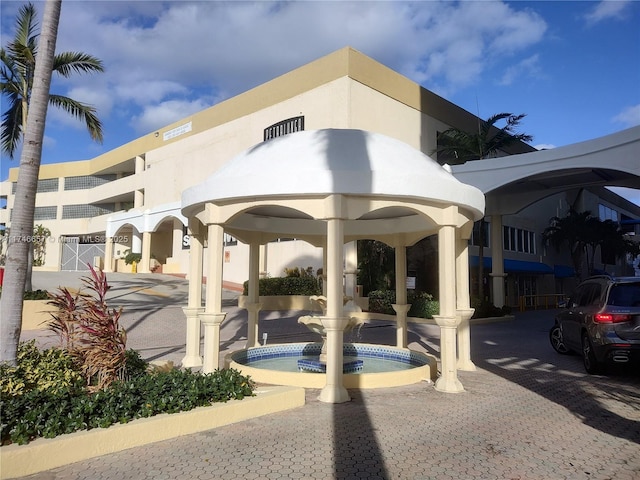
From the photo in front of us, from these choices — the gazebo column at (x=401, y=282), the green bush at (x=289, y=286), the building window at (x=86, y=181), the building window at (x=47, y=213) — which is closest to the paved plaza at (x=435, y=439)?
the gazebo column at (x=401, y=282)

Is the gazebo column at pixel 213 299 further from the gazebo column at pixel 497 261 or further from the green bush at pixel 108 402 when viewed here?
the gazebo column at pixel 497 261

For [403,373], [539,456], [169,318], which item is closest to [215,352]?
[403,373]

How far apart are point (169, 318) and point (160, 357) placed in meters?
7.51

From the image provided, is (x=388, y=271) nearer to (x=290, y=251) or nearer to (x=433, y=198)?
(x=290, y=251)

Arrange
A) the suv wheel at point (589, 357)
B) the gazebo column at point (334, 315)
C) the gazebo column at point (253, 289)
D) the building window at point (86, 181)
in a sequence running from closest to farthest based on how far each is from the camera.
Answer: the gazebo column at point (334, 315)
the suv wheel at point (589, 357)
the gazebo column at point (253, 289)
the building window at point (86, 181)

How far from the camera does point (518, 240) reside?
112 ft

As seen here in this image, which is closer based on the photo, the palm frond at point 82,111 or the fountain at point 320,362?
the fountain at point 320,362

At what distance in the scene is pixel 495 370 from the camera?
1001 cm

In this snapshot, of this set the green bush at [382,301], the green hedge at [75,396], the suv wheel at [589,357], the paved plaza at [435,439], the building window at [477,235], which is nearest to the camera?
the paved plaza at [435,439]

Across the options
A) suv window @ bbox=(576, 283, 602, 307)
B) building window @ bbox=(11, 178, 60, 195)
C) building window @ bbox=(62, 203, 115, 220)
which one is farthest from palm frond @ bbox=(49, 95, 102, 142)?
building window @ bbox=(11, 178, 60, 195)

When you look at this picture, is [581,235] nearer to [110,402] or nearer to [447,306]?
[447,306]

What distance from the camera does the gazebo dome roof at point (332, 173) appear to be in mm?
7156

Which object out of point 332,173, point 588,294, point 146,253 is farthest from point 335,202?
point 146,253

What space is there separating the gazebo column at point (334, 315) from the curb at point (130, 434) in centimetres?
70
